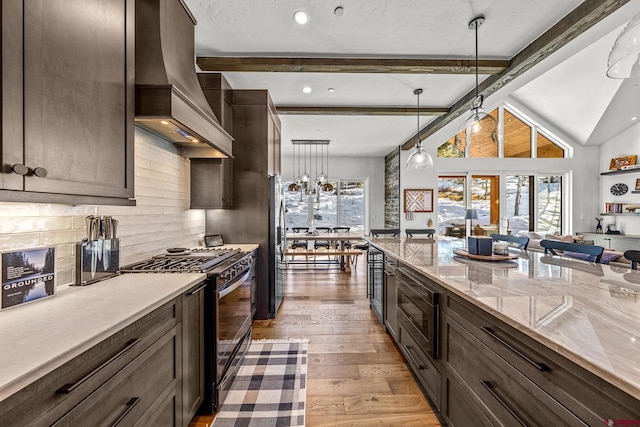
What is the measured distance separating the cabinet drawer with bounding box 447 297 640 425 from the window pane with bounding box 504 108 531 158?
A: 24.7 feet

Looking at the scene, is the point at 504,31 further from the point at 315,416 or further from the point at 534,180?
the point at 534,180

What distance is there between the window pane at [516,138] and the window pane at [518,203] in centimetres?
62

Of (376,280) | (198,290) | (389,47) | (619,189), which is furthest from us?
(619,189)

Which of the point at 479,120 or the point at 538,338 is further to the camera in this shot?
the point at 479,120

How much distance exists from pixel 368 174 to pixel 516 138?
384 cm

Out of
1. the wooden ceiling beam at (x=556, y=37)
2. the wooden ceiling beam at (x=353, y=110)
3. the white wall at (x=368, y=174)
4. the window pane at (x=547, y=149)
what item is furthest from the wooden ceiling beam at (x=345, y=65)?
the window pane at (x=547, y=149)

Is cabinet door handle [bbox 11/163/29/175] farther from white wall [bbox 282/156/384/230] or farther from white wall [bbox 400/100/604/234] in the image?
white wall [bbox 282/156/384/230]

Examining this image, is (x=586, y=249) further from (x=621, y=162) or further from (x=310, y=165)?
(x=310, y=165)

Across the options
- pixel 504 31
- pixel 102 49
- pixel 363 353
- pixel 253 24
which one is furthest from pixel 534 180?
pixel 102 49

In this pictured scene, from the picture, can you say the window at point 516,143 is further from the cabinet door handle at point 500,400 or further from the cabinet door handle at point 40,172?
the cabinet door handle at point 40,172

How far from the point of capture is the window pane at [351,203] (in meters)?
8.56

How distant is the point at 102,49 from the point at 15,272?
1.04 meters

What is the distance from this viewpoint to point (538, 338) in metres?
0.87

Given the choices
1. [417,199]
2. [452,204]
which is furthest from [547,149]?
[417,199]
